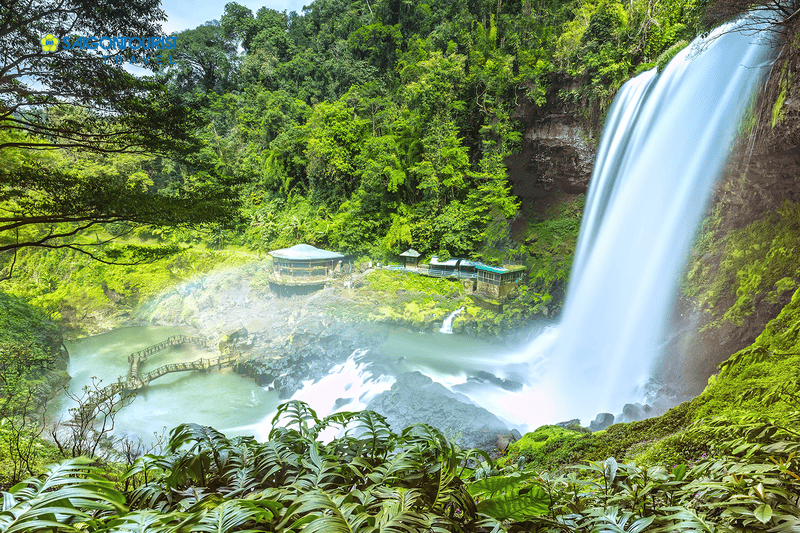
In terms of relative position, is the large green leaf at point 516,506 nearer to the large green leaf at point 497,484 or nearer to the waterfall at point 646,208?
the large green leaf at point 497,484

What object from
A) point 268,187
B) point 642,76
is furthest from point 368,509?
point 268,187

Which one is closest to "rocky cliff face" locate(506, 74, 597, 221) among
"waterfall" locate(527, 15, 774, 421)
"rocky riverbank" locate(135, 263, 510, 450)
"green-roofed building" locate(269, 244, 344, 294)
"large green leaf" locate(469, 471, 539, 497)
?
"waterfall" locate(527, 15, 774, 421)

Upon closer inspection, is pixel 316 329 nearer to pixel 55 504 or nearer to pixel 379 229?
pixel 379 229

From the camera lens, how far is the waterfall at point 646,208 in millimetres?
5207

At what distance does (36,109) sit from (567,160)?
11692mm

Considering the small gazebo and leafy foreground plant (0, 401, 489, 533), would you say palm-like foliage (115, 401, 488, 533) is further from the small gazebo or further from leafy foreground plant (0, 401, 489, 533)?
the small gazebo

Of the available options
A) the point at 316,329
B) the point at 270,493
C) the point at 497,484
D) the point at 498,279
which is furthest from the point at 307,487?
the point at 498,279

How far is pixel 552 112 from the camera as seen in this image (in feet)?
33.2

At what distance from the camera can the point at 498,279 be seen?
967cm

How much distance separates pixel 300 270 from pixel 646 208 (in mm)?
9679

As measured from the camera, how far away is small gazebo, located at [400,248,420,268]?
11.4m

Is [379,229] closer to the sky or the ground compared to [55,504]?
closer to the sky

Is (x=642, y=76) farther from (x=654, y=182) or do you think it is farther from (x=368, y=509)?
(x=368, y=509)

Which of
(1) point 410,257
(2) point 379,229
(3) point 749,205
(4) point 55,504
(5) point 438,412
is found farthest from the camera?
(2) point 379,229
